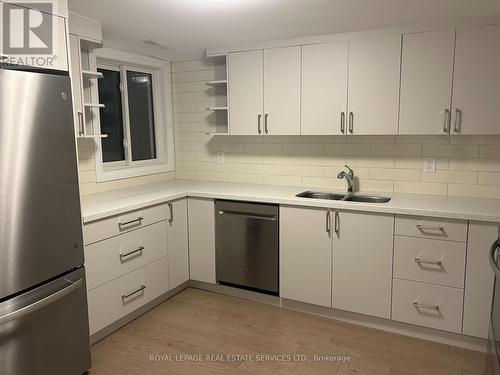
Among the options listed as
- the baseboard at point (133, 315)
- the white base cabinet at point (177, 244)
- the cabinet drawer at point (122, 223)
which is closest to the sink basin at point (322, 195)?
the white base cabinet at point (177, 244)

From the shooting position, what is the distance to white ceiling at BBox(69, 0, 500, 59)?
2324mm

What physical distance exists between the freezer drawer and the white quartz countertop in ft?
1.67

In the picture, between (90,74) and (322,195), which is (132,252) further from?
(322,195)

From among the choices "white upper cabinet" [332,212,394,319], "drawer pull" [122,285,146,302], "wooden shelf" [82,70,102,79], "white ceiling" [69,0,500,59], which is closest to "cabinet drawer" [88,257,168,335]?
"drawer pull" [122,285,146,302]

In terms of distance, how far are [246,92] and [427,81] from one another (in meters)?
1.43

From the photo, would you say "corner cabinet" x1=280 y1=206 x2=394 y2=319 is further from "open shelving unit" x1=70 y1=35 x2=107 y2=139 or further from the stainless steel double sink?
"open shelving unit" x1=70 y1=35 x2=107 y2=139

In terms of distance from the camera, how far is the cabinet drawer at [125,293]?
2.55 meters

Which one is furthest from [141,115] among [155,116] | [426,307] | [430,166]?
[426,307]

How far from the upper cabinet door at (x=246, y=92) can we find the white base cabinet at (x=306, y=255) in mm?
882

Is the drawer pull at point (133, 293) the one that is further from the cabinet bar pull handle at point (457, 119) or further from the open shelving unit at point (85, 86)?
the cabinet bar pull handle at point (457, 119)

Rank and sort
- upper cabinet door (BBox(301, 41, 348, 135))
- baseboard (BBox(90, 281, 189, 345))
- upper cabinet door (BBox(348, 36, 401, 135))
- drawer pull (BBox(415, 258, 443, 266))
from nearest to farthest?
1. drawer pull (BBox(415, 258, 443, 266))
2. baseboard (BBox(90, 281, 189, 345))
3. upper cabinet door (BBox(348, 36, 401, 135))
4. upper cabinet door (BBox(301, 41, 348, 135))

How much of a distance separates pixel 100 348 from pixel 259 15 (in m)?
2.42

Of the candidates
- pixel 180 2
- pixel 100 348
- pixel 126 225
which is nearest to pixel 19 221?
pixel 126 225

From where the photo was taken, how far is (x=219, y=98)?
384cm
